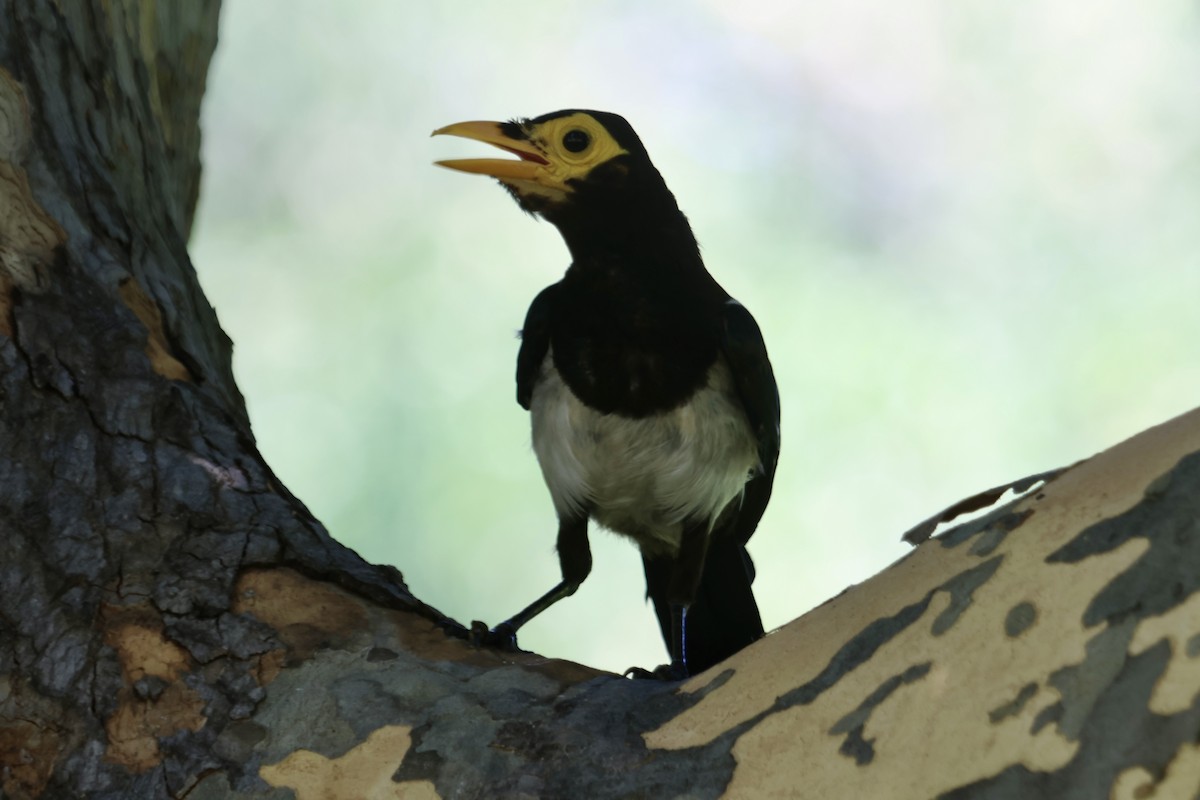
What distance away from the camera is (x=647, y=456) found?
317 cm

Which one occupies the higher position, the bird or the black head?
the black head

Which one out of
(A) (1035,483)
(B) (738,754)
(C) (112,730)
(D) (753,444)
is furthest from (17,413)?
(D) (753,444)

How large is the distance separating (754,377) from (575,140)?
79cm

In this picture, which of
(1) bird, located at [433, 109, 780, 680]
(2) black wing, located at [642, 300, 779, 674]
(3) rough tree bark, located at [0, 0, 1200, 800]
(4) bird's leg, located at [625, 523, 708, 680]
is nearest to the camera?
(3) rough tree bark, located at [0, 0, 1200, 800]

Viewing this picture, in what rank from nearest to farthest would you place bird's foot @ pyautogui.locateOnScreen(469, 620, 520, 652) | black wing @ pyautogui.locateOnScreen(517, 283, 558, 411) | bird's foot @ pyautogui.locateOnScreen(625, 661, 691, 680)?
bird's foot @ pyautogui.locateOnScreen(469, 620, 520, 652) < bird's foot @ pyautogui.locateOnScreen(625, 661, 691, 680) < black wing @ pyautogui.locateOnScreen(517, 283, 558, 411)

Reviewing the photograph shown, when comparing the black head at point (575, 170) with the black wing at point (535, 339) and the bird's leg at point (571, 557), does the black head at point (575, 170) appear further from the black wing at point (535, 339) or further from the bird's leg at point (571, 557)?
the bird's leg at point (571, 557)

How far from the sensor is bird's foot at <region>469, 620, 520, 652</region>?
2291mm

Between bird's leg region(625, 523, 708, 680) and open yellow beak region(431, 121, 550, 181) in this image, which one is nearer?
open yellow beak region(431, 121, 550, 181)

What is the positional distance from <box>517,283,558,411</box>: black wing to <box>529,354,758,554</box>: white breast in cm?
5

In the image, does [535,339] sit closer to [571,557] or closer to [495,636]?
[571,557]

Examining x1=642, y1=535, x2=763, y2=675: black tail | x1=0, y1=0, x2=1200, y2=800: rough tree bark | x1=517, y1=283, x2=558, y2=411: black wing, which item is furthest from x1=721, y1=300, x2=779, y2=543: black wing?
x1=0, y1=0, x2=1200, y2=800: rough tree bark

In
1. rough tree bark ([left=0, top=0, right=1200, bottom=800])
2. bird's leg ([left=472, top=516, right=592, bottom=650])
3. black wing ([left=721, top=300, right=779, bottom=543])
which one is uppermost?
black wing ([left=721, top=300, right=779, bottom=543])

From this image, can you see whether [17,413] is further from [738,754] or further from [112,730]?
[738,754]

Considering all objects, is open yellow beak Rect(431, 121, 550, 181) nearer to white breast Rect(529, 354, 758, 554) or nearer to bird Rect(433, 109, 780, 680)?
bird Rect(433, 109, 780, 680)
